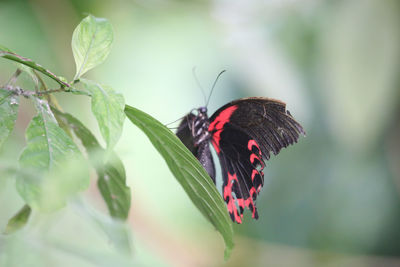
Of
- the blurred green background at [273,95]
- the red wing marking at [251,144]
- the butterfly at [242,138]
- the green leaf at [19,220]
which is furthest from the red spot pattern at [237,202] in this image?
the blurred green background at [273,95]

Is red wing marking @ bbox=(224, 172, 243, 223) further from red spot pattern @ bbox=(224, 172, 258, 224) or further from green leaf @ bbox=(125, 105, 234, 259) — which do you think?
green leaf @ bbox=(125, 105, 234, 259)

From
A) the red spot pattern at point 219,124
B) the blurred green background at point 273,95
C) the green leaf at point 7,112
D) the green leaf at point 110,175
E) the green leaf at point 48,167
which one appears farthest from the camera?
the blurred green background at point 273,95

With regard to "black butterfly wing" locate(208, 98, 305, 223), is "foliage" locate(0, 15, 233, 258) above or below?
below

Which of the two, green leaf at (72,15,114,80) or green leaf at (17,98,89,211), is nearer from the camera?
green leaf at (17,98,89,211)

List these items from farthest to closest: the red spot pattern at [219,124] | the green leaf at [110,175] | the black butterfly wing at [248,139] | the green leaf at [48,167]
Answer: the red spot pattern at [219,124] < the black butterfly wing at [248,139] < the green leaf at [110,175] < the green leaf at [48,167]

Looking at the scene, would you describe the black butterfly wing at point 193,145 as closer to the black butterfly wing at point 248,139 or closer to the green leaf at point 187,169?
the black butterfly wing at point 248,139

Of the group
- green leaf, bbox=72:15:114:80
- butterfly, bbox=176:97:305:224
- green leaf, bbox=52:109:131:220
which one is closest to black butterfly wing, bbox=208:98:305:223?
butterfly, bbox=176:97:305:224

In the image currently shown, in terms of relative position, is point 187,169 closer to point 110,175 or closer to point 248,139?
point 110,175

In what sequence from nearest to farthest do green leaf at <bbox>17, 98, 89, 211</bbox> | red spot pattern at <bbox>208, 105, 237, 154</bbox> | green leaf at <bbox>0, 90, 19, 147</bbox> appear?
green leaf at <bbox>17, 98, 89, 211</bbox> → green leaf at <bbox>0, 90, 19, 147</bbox> → red spot pattern at <bbox>208, 105, 237, 154</bbox>
